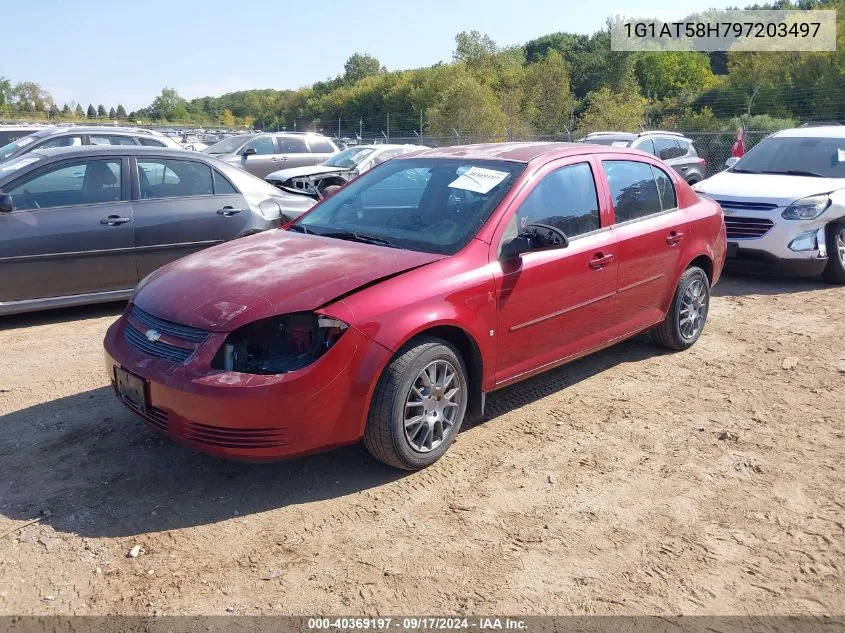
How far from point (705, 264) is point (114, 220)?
5.15 meters

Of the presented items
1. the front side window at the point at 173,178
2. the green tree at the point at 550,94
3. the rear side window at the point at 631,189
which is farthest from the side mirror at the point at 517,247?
the green tree at the point at 550,94

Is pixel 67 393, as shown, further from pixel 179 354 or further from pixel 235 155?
pixel 235 155

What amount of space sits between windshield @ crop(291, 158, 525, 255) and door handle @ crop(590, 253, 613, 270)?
2.48ft

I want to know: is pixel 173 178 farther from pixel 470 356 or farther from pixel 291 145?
pixel 291 145

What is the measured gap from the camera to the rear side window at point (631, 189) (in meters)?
5.19

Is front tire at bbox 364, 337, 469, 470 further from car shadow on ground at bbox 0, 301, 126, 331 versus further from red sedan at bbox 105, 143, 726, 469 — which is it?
car shadow on ground at bbox 0, 301, 126, 331

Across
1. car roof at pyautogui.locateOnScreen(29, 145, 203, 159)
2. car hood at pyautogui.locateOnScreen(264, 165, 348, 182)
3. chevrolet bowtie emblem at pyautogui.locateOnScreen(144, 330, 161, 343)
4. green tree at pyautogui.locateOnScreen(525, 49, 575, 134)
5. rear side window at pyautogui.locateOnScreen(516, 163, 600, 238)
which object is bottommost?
chevrolet bowtie emblem at pyautogui.locateOnScreen(144, 330, 161, 343)

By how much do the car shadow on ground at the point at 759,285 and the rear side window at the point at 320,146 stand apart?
12390 millimetres

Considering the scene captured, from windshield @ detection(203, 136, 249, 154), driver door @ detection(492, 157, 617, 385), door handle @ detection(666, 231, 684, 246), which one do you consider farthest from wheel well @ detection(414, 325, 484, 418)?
windshield @ detection(203, 136, 249, 154)

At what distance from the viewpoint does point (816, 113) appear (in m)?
29.9

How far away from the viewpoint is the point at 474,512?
11.8 feet

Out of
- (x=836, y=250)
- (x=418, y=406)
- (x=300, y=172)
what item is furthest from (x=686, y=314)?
(x=300, y=172)

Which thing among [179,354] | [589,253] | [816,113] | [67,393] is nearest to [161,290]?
[179,354]

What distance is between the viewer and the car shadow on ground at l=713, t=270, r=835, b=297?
8.37 m
